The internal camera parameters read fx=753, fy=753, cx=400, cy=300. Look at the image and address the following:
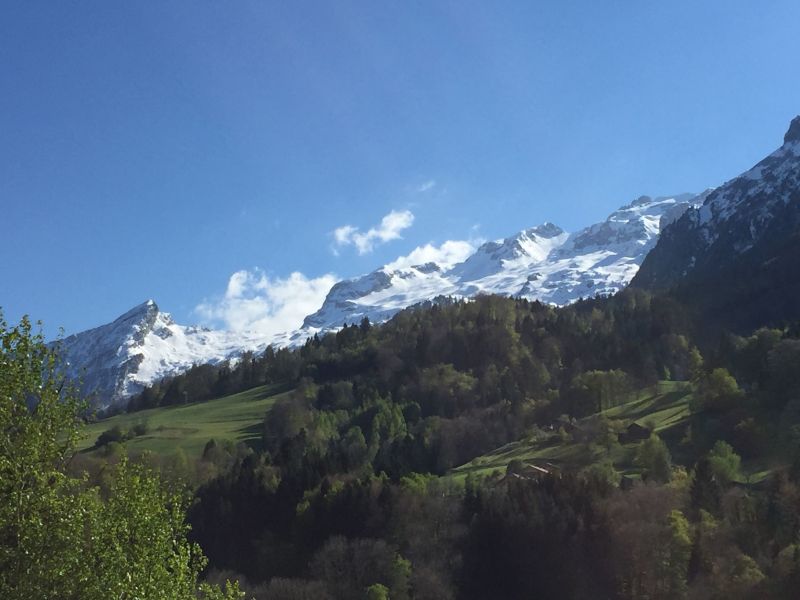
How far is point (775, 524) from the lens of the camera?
259 ft

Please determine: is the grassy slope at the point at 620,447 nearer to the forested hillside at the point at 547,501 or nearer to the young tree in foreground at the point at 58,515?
the forested hillside at the point at 547,501

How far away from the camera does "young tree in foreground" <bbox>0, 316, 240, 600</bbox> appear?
71.5ft

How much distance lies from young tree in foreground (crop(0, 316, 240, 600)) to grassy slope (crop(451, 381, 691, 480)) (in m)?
98.8

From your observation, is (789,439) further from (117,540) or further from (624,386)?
(117,540)

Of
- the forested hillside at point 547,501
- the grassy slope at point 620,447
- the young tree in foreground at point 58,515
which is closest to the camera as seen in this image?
the young tree in foreground at point 58,515

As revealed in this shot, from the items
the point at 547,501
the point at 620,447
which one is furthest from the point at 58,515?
the point at 620,447

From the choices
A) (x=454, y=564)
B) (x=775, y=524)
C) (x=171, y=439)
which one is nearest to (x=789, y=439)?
(x=775, y=524)

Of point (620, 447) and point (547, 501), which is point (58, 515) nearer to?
point (547, 501)

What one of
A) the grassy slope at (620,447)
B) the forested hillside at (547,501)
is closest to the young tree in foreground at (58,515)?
the forested hillside at (547,501)

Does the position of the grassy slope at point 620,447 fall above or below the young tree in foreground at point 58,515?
below

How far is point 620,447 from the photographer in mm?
123562

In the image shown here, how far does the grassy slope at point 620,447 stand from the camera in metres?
122

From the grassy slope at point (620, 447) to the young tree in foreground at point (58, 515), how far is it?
9876cm

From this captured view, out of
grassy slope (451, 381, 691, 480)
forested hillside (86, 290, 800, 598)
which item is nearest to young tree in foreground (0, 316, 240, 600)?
forested hillside (86, 290, 800, 598)
